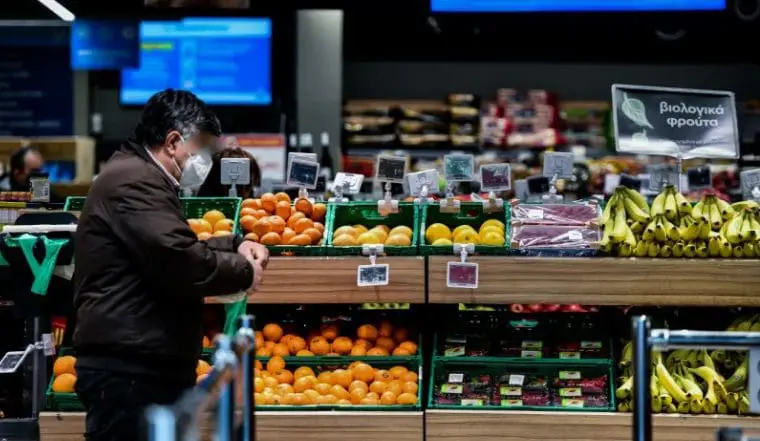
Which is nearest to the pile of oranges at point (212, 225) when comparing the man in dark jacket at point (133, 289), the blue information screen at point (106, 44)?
the man in dark jacket at point (133, 289)

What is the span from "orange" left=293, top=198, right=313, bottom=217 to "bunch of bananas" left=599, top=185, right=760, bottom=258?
1313mm

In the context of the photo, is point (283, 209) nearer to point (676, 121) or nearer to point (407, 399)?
point (407, 399)

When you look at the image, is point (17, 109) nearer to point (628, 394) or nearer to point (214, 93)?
point (214, 93)

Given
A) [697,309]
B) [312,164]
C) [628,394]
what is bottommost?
[628,394]

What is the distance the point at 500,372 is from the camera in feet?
Answer: 17.1

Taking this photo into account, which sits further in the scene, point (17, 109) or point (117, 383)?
point (17, 109)

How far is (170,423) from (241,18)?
863 centimetres

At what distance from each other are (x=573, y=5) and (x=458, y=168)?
206 cm

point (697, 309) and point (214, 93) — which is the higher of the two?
point (214, 93)

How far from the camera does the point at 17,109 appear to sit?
11445 mm

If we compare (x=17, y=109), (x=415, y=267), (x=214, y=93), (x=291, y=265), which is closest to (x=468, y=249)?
(x=415, y=267)

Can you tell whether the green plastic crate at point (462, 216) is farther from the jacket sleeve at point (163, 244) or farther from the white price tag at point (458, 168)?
the jacket sleeve at point (163, 244)

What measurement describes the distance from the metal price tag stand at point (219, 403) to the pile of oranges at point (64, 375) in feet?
6.24

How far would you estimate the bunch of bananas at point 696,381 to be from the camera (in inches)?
195
